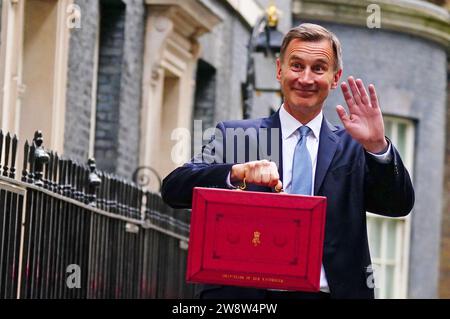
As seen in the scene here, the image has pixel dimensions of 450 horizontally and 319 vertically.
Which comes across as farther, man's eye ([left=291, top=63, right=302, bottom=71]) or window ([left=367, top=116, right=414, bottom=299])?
window ([left=367, top=116, right=414, bottom=299])

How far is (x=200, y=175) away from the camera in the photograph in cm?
600

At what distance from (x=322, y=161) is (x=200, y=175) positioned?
1.42 ft

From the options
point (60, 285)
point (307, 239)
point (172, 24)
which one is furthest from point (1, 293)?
point (172, 24)

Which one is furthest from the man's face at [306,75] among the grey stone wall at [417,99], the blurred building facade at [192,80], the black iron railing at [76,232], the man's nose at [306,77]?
the grey stone wall at [417,99]

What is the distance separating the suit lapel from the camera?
606 cm

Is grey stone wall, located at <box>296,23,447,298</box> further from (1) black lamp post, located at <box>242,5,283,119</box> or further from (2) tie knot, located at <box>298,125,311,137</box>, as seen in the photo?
(2) tie knot, located at <box>298,125,311,137</box>

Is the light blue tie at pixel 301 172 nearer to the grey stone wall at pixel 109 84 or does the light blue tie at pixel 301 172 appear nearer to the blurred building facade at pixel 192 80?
the blurred building facade at pixel 192 80

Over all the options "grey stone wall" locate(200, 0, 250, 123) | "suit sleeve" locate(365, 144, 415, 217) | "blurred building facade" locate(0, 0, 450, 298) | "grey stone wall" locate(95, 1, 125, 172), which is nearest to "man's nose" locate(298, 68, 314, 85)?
"suit sleeve" locate(365, 144, 415, 217)

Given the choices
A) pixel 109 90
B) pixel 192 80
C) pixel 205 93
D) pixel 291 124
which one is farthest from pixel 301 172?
pixel 205 93

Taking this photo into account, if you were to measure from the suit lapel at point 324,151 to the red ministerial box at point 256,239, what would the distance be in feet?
0.98

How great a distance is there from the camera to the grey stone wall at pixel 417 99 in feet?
80.5

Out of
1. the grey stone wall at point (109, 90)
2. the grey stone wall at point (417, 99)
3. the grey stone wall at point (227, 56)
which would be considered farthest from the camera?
the grey stone wall at point (417, 99)

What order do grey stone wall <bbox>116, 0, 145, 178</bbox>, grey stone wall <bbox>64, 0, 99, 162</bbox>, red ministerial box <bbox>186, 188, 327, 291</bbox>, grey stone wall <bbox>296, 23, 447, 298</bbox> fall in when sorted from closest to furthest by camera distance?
1. red ministerial box <bbox>186, 188, 327, 291</bbox>
2. grey stone wall <bbox>64, 0, 99, 162</bbox>
3. grey stone wall <bbox>116, 0, 145, 178</bbox>
4. grey stone wall <bbox>296, 23, 447, 298</bbox>

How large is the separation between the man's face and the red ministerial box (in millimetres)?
483
